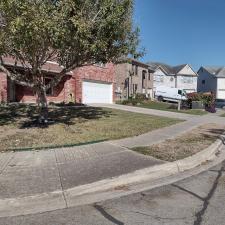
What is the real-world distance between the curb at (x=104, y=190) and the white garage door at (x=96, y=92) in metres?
21.5

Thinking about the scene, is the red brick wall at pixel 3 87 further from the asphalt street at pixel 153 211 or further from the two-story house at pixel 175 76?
the two-story house at pixel 175 76

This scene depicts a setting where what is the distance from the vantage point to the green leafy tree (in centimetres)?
988

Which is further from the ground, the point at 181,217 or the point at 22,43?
the point at 22,43

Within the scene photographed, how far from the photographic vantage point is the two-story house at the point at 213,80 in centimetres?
7300

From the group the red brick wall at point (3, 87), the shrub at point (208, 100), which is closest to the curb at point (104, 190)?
the red brick wall at point (3, 87)

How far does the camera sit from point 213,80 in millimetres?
74750

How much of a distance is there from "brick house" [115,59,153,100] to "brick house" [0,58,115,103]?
3535 mm

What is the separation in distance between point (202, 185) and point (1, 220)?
3984 millimetres

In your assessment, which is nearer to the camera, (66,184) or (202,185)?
(66,184)

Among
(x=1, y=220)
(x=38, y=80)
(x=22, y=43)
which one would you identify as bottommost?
(x=1, y=220)

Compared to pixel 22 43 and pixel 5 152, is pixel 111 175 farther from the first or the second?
pixel 22 43

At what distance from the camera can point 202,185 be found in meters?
6.99

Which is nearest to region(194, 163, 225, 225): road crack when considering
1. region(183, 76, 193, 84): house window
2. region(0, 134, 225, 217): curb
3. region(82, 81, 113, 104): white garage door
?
region(0, 134, 225, 217): curb

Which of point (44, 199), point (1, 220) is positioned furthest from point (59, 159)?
point (1, 220)
